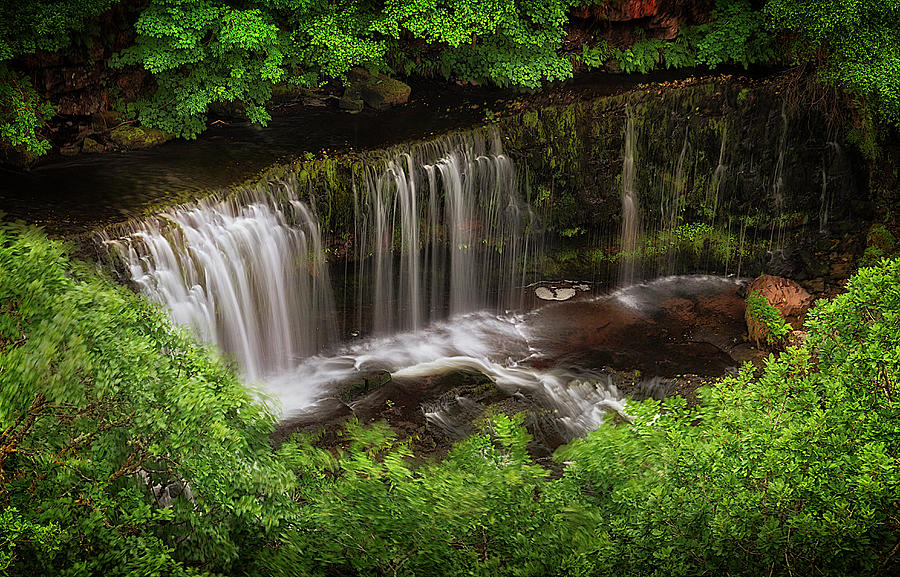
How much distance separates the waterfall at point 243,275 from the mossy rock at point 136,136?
10.9ft

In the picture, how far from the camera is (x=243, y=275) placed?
14523mm

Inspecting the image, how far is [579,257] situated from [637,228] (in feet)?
5.43

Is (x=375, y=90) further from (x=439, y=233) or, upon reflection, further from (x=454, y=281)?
(x=454, y=281)

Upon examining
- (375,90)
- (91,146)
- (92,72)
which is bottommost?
(91,146)

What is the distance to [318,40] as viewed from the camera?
1661cm

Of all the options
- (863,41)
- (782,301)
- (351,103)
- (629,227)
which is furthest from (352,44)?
(782,301)

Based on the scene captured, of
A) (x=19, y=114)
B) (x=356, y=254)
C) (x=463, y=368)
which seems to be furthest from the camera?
(x=356, y=254)

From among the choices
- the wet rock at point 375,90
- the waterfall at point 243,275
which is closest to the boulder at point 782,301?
the waterfall at point 243,275

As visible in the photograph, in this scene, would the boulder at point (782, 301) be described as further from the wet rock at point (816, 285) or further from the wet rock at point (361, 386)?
the wet rock at point (361, 386)

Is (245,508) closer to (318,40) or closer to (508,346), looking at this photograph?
(508,346)

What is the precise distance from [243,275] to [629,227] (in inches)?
381

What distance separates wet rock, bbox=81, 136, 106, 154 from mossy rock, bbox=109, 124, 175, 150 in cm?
32

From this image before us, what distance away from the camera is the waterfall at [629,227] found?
61.7 feet

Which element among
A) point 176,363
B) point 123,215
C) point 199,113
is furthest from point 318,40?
point 176,363
